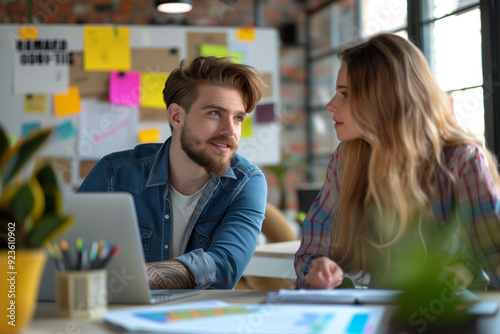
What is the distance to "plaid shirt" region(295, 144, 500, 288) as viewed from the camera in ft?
3.76

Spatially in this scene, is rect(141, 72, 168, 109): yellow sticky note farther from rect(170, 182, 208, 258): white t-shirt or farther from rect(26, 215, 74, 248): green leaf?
rect(26, 215, 74, 248): green leaf

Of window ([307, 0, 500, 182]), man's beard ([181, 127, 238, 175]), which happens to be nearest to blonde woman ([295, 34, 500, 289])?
man's beard ([181, 127, 238, 175])

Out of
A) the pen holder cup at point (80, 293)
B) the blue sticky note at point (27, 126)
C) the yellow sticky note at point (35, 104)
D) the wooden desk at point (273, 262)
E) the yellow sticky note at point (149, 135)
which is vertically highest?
the yellow sticky note at point (35, 104)

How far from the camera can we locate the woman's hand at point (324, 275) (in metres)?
1.12

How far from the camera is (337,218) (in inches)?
53.5

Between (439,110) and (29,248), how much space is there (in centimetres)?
93

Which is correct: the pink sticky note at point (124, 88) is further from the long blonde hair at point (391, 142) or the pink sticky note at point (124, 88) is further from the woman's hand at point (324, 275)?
the woman's hand at point (324, 275)

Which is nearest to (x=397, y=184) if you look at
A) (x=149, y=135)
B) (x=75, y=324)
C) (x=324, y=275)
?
(x=324, y=275)

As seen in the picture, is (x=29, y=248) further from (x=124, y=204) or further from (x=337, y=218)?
(x=337, y=218)

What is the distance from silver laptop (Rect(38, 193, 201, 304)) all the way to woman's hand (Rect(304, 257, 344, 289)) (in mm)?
345

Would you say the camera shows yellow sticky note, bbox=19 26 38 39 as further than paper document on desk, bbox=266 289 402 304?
Yes

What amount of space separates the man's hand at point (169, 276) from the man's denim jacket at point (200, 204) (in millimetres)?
120

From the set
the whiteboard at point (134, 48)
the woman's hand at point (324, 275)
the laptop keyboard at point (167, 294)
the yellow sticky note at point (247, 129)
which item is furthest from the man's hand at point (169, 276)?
the yellow sticky note at point (247, 129)

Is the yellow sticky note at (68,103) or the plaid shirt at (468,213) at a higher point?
the yellow sticky note at (68,103)
